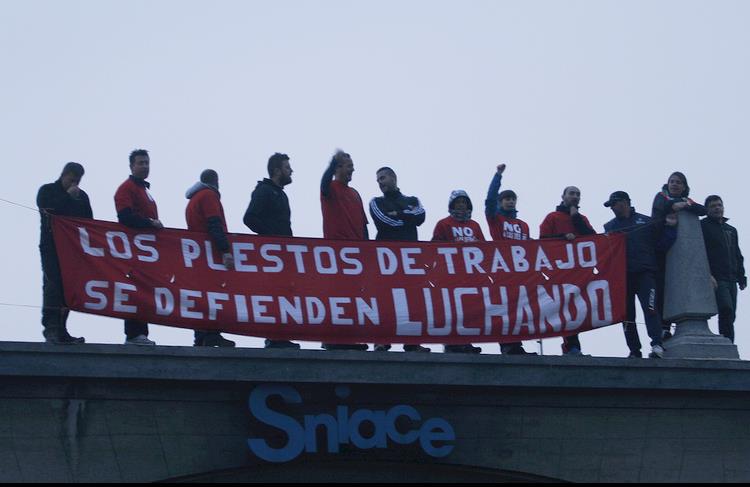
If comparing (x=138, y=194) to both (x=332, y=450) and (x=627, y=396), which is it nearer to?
(x=332, y=450)

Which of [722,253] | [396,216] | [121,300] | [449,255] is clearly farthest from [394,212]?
[722,253]

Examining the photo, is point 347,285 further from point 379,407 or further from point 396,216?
point 379,407

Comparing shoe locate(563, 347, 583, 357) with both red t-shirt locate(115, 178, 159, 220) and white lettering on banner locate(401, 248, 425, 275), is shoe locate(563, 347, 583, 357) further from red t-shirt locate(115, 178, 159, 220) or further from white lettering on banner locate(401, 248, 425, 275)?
red t-shirt locate(115, 178, 159, 220)

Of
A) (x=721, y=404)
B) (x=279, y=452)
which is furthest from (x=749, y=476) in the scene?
(x=279, y=452)

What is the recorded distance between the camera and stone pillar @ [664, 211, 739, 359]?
A: 14.2 m

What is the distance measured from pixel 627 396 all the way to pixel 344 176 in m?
4.10

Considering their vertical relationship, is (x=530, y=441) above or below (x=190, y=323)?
below

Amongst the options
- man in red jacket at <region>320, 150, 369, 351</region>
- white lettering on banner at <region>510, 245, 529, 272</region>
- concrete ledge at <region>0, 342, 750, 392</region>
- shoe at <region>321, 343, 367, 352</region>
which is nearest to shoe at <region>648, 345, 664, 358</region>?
concrete ledge at <region>0, 342, 750, 392</region>

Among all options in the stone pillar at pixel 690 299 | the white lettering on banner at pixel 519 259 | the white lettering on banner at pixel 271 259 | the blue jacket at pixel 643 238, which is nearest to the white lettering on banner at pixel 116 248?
the white lettering on banner at pixel 271 259

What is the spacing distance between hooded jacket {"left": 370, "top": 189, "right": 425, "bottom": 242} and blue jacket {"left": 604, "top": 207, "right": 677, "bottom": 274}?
2.43 metres

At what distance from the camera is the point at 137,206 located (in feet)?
42.2

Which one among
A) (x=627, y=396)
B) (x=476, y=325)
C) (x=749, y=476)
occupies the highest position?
(x=476, y=325)

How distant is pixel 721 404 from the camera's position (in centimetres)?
1409

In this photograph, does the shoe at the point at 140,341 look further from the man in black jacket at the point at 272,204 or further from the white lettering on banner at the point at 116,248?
the man in black jacket at the point at 272,204
